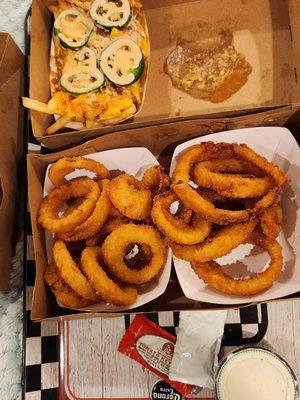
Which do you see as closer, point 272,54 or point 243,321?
point 243,321

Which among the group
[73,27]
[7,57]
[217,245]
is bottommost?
[217,245]

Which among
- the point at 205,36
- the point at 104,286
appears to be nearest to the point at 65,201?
the point at 104,286

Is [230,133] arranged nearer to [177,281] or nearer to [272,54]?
[272,54]

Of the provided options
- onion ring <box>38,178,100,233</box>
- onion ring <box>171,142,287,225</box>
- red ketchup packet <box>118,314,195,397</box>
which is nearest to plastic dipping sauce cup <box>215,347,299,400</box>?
red ketchup packet <box>118,314,195,397</box>

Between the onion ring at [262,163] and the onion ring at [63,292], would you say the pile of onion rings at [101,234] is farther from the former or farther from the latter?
the onion ring at [262,163]

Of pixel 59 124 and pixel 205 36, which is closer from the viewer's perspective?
pixel 59 124

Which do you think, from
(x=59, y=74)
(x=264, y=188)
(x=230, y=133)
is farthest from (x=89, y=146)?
(x=264, y=188)

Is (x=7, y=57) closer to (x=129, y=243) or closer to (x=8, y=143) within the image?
(x=8, y=143)
